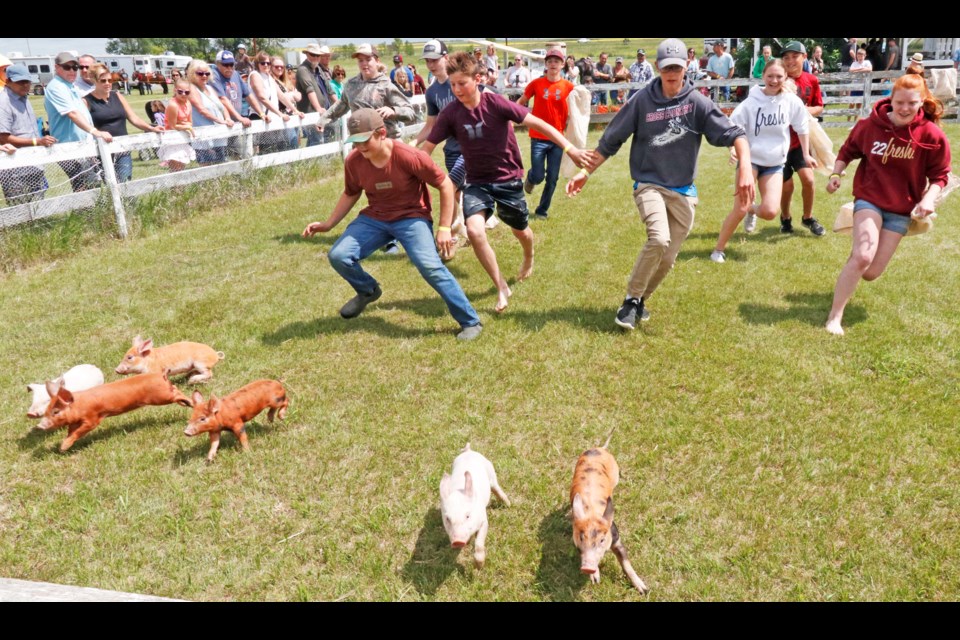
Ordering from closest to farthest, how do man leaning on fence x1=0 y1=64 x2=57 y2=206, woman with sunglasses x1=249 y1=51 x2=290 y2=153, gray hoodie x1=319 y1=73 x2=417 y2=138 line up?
man leaning on fence x1=0 y1=64 x2=57 y2=206 → gray hoodie x1=319 y1=73 x2=417 y2=138 → woman with sunglasses x1=249 y1=51 x2=290 y2=153

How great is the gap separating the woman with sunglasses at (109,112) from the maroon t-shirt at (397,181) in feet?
18.2

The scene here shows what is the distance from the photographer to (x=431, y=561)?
3.53 metres

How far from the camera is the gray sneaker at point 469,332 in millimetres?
6121

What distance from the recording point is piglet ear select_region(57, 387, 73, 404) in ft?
14.4

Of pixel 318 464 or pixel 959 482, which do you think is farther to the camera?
pixel 318 464

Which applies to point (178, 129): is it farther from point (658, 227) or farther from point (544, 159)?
point (658, 227)

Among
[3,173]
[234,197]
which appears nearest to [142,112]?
[234,197]

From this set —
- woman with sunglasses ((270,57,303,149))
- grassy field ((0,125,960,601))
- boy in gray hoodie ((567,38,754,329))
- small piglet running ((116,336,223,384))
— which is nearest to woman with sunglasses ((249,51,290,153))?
woman with sunglasses ((270,57,303,149))

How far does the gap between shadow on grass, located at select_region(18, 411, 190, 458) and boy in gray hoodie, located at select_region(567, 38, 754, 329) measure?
3.75 meters

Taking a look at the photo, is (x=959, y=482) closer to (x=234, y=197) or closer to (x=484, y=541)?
(x=484, y=541)

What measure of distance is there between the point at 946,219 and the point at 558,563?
29.2 feet

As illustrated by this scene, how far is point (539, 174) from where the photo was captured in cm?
1009

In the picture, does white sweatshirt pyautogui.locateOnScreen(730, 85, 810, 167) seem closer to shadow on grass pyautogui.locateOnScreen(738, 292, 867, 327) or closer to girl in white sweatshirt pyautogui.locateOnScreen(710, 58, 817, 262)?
girl in white sweatshirt pyautogui.locateOnScreen(710, 58, 817, 262)

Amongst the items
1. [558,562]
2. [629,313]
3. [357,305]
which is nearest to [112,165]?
[357,305]
